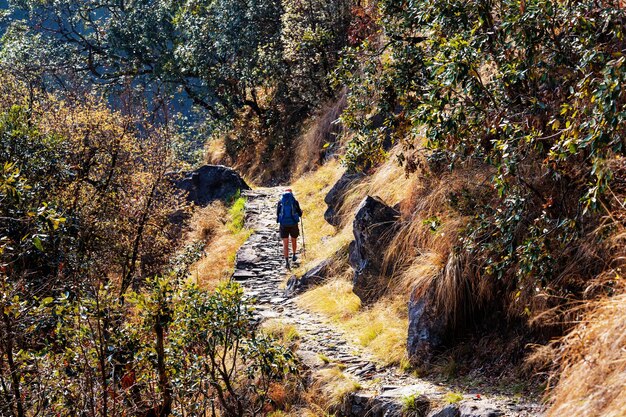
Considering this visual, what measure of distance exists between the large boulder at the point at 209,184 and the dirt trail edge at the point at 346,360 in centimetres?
656

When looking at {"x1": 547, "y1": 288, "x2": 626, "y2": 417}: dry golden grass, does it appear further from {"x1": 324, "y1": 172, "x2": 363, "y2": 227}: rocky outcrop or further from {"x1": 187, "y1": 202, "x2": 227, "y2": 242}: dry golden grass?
{"x1": 187, "y1": 202, "x2": 227, "y2": 242}: dry golden grass

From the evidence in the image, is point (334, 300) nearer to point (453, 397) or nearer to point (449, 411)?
point (453, 397)

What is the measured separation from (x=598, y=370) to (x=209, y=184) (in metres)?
18.9

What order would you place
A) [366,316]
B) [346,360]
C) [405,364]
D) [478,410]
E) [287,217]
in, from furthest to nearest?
[287,217], [366,316], [346,360], [405,364], [478,410]

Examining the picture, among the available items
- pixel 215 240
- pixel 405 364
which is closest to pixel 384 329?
pixel 405 364

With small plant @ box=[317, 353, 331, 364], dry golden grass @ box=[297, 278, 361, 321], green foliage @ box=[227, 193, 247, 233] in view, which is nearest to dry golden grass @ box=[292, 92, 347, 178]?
green foliage @ box=[227, 193, 247, 233]

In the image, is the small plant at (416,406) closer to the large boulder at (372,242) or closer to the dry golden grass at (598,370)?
the dry golden grass at (598,370)

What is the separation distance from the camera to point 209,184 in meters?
22.6

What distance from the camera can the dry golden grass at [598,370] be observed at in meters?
4.28

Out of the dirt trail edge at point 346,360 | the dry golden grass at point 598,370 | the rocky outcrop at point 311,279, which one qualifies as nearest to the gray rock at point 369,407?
A: the dirt trail edge at point 346,360

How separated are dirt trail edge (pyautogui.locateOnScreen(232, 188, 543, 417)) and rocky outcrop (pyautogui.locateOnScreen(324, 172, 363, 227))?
1.48 meters

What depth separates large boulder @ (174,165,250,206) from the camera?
73.0 feet

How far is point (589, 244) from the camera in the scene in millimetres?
6332

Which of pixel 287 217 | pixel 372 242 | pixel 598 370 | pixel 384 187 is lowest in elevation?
pixel 598 370
